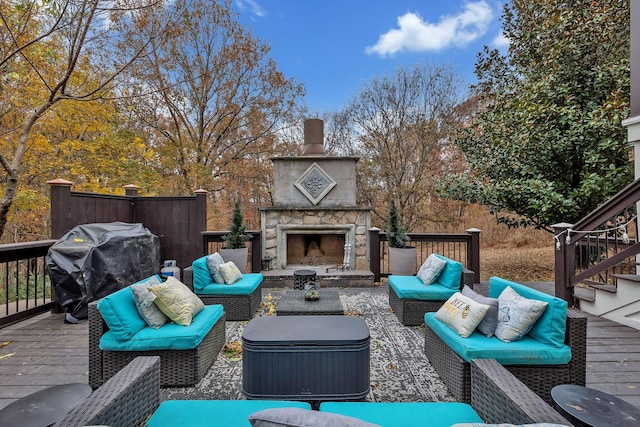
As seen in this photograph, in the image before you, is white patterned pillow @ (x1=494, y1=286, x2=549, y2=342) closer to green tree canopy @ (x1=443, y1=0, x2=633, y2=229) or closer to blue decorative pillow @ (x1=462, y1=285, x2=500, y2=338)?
blue decorative pillow @ (x1=462, y1=285, x2=500, y2=338)

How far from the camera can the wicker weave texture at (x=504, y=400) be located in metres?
1.16

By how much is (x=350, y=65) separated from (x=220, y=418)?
31.1 feet

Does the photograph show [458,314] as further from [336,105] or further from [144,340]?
[336,105]

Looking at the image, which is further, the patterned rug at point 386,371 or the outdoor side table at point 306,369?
the patterned rug at point 386,371

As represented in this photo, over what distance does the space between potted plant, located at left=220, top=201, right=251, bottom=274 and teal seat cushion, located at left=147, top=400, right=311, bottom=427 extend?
4019 mm

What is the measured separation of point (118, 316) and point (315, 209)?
437cm

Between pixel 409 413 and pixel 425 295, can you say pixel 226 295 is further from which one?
pixel 409 413

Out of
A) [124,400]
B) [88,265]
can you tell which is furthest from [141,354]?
[88,265]

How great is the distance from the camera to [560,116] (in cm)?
531

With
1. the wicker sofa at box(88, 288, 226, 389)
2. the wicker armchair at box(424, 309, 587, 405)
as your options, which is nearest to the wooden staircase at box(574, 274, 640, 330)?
the wicker armchair at box(424, 309, 587, 405)

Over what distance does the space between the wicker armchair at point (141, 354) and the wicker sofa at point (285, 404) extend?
722 millimetres

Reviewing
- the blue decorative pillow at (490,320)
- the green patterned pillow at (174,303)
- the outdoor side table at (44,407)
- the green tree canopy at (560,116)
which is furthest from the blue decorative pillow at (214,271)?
the green tree canopy at (560,116)

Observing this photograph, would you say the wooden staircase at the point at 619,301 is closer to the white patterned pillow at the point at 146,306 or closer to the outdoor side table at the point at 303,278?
the outdoor side table at the point at 303,278

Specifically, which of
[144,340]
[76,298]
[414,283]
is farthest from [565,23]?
[76,298]
